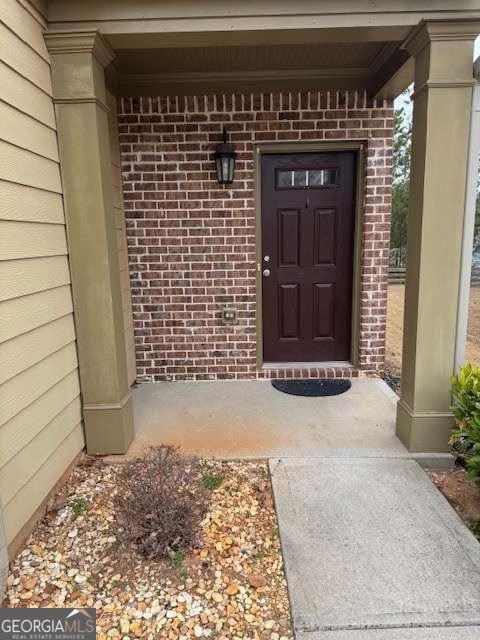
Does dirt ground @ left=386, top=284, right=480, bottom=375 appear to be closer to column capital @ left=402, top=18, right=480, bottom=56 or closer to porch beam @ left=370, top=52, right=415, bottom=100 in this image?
porch beam @ left=370, top=52, right=415, bottom=100

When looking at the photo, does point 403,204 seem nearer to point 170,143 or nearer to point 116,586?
point 170,143

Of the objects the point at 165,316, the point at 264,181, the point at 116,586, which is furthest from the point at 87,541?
the point at 264,181

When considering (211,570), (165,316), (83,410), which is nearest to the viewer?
(211,570)

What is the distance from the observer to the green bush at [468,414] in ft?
6.40

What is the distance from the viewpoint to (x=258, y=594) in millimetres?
1557

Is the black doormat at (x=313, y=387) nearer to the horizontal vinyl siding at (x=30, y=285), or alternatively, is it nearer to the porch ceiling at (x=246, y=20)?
the horizontal vinyl siding at (x=30, y=285)

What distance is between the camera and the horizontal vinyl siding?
172cm

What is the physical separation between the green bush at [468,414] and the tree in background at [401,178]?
35.5ft

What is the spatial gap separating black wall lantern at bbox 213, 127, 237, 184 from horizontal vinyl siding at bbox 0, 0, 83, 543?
4.48 feet

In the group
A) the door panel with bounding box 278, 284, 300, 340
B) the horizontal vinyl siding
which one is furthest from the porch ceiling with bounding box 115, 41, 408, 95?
the door panel with bounding box 278, 284, 300, 340

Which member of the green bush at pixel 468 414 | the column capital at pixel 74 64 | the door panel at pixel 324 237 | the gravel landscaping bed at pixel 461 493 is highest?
the column capital at pixel 74 64

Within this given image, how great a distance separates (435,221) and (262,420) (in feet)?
5.34

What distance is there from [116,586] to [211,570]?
36cm

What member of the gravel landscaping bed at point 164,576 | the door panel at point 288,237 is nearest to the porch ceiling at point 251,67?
the door panel at point 288,237
